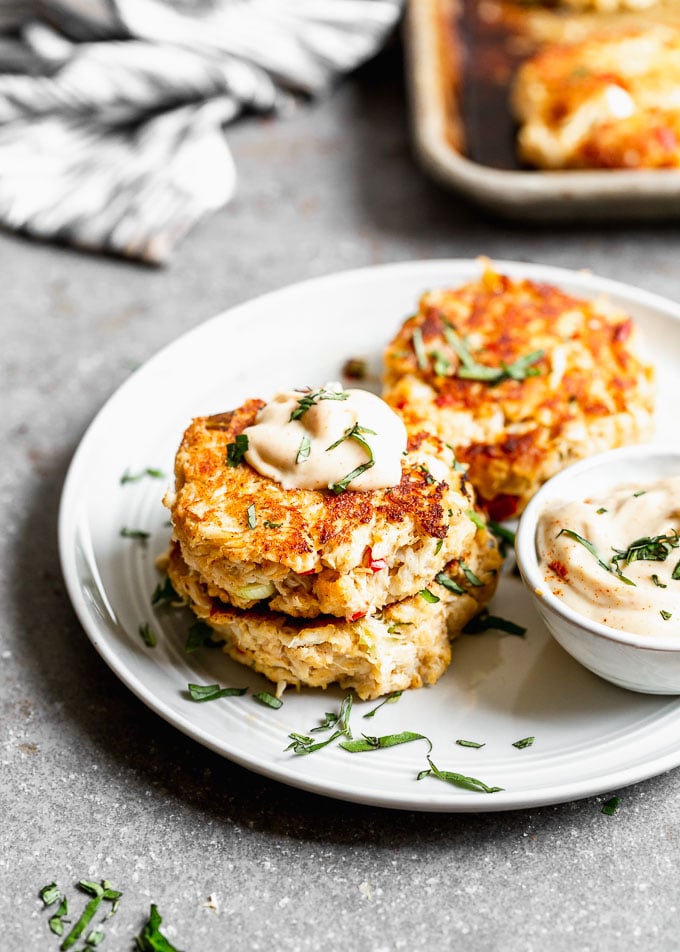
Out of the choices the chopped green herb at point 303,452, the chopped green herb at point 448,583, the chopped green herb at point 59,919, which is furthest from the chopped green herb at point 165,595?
the chopped green herb at point 59,919

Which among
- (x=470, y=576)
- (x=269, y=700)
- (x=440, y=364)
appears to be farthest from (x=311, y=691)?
(x=440, y=364)

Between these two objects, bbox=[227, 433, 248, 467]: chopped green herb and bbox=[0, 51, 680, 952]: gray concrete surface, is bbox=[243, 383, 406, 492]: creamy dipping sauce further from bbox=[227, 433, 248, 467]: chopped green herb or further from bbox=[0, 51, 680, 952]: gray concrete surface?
bbox=[0, 51, 680, 952]: gray concrete surface

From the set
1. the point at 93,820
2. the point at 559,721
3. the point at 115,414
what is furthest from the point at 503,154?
the point at 93,820

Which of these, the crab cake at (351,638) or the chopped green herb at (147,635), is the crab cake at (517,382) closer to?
the crab cake at (351,638)

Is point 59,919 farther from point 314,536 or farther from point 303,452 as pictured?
point 303,452

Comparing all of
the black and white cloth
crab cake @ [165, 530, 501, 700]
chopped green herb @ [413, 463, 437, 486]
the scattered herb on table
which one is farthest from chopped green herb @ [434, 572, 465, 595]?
the black and white cloth

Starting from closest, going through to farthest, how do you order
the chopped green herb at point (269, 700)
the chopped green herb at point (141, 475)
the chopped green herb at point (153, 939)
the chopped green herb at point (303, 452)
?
the chopped green herb at point (153, 939) → the chopped green herb at point (303, 452) → the chopped green herb at point (269, 700) → the chopped green herb at point (141, 475)

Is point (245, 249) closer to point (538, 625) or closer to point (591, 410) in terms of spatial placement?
point (591, 410)
